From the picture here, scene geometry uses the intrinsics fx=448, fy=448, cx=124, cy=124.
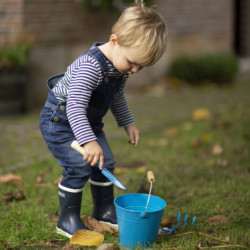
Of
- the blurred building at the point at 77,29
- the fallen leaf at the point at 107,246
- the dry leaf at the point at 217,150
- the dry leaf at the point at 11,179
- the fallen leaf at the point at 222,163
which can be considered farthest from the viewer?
the blurred building at the point at 77,29

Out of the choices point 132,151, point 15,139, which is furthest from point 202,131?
point 15,139

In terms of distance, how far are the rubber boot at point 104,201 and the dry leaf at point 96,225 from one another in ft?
0.26

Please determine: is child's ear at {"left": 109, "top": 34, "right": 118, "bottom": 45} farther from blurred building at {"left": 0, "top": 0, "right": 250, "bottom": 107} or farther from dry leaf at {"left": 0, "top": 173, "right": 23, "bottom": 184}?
blurred building at {"left": 0, "top": 0, "right": 250, "bottom": 107}

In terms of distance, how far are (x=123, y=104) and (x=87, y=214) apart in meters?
0.73

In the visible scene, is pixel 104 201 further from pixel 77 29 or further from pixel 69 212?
pixel 77 29

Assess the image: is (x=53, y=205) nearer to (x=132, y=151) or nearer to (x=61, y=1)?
(x=132, y=151)

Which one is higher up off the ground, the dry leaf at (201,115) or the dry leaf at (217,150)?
the dry leaf at (217,150)

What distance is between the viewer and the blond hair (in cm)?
226

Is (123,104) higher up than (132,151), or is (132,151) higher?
(123,104)

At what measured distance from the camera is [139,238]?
2260mm

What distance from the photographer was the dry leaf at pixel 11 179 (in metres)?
3.30

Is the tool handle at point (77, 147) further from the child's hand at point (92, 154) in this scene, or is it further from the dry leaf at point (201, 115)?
the dry leaf at point (201, 115)

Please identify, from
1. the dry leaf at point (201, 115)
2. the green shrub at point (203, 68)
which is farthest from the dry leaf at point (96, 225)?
the green shrub at point (203, 68)

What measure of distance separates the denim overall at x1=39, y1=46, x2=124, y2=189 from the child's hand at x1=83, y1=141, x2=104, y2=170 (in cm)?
19
